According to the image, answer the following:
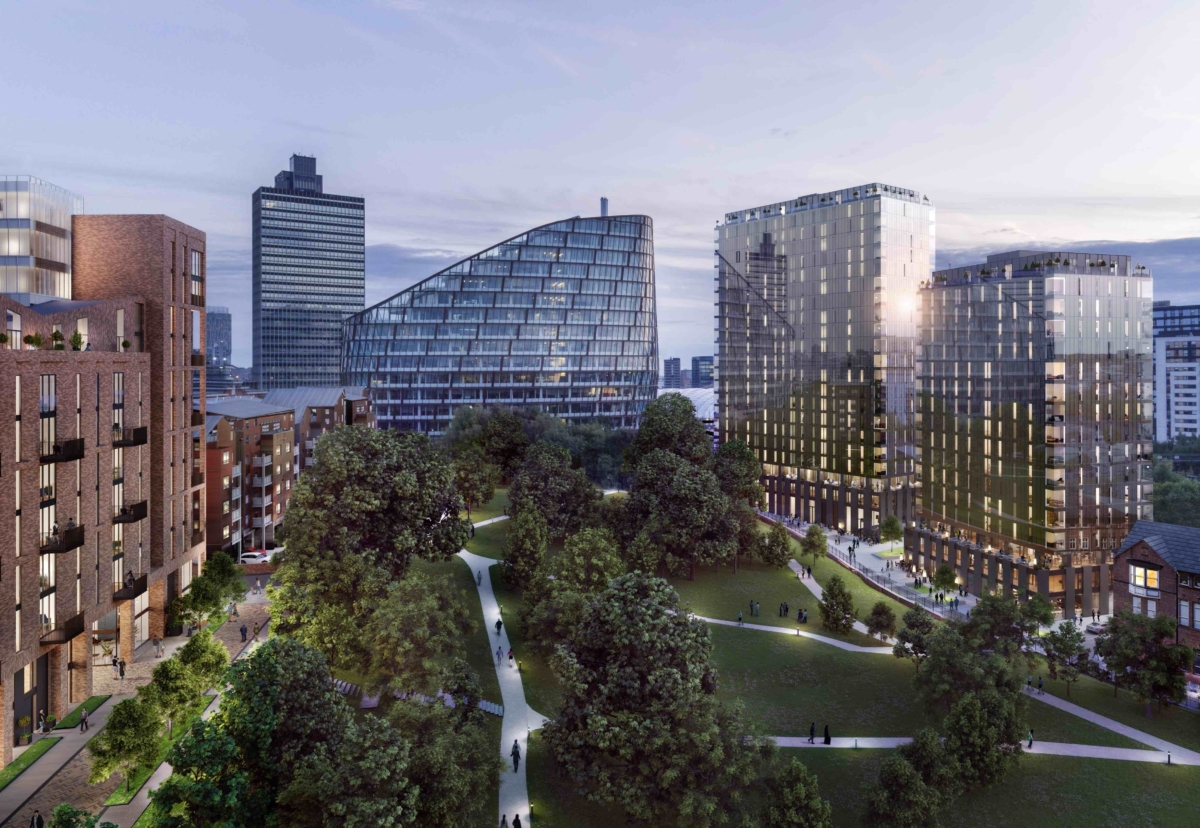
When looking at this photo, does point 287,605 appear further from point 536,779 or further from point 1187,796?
point 1187,796

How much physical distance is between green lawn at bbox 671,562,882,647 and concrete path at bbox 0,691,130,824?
151ft

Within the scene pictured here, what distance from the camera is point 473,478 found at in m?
97.1

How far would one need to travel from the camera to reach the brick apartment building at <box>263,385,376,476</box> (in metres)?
112

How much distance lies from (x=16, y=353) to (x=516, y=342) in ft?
445

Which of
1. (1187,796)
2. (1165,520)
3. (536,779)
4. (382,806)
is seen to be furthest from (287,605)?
(1165,520)

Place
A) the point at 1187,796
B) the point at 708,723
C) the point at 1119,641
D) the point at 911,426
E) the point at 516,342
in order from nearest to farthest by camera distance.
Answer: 1. the point at 708,723
2. the point at 1187,796
3. the point at 1119,641
4. the point at 911,426
5. the point at 516,342

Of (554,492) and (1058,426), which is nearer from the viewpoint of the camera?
(1058,426)

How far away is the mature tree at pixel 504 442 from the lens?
386 feet

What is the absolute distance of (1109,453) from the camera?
3359 inches

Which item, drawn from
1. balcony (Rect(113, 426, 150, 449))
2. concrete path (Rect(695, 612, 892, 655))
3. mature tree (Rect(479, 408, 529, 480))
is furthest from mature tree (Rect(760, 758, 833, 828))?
mature tree (Rect(479, 408, 529, 480))

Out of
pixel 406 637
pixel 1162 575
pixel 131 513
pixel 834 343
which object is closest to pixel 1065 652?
pixel 1162 575

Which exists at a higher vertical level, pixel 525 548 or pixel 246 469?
pixel 246 469

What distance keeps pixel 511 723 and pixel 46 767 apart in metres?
26.3

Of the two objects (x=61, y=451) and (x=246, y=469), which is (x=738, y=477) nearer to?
(x=246, y=469)
